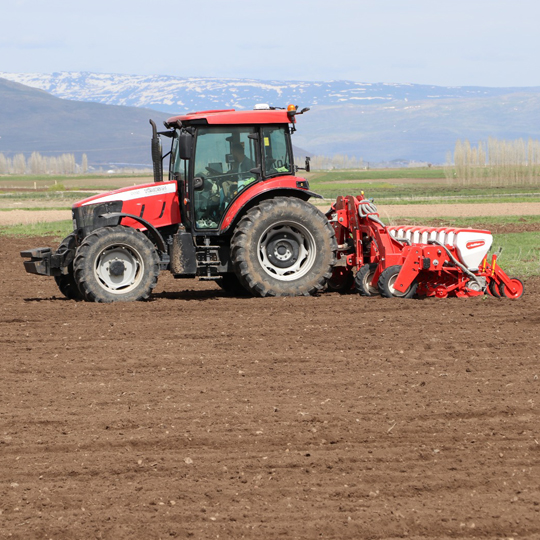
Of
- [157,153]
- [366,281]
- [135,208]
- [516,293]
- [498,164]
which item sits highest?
[157,153]

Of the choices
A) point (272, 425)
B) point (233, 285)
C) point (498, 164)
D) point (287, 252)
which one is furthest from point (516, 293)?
point (498, 164)

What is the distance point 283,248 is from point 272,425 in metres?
6.02

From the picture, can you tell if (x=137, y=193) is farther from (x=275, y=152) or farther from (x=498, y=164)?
(x=498, y=164)

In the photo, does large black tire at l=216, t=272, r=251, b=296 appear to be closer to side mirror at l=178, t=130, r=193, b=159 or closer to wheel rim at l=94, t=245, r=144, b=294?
wheel rim at l=94, t=245, r=144, b=294

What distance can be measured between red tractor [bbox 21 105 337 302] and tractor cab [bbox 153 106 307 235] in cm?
1

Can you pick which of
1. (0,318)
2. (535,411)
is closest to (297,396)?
(535,411)

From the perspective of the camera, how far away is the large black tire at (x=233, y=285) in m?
13.4

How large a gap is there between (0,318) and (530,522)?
811 cm

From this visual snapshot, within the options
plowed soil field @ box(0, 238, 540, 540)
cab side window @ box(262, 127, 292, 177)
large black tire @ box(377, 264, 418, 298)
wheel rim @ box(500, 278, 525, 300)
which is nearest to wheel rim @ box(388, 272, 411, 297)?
large black tire @ box(377, 264, 418, 298)

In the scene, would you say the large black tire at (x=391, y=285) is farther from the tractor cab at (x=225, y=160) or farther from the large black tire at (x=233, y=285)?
the large black tire at (x=233, y=285)

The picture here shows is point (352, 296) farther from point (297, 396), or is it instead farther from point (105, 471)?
point (105, 471)

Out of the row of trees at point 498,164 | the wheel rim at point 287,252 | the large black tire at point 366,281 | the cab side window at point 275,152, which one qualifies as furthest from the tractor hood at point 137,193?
the row of trees at point 498,164

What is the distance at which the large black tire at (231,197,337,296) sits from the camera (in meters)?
11.9

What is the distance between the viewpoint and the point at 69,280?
12.6 metres
